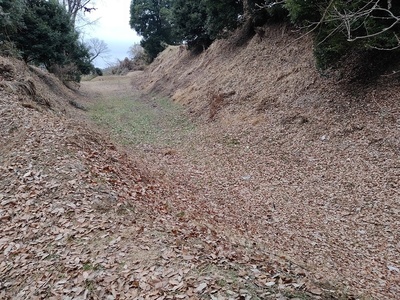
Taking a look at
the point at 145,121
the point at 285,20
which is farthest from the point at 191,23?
the point at 145,121

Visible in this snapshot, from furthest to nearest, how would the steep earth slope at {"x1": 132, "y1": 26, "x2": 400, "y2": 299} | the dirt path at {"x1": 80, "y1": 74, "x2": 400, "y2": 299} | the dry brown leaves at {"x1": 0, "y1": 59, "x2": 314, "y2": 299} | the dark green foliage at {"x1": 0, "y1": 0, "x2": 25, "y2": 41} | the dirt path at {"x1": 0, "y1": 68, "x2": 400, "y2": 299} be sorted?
1. the dark green foliage at {"x1": 0, "y1": 0, "x2": 25, "y2": 41}
2. the steep earth slope at {"x1": 132, "y1": 26, "x2": 400, "y2": 299}
3. the dirt path at {"x1": 80, "y1": 74, "x2": 400, "y2": 299}
4. the dirt path at {"x1": 0, "y1": 68, "x2": 400, "y2": 299}
5. the dry brown leaves at {"x1": 0, "y1": 59, "x2": 314, "y2": 299}

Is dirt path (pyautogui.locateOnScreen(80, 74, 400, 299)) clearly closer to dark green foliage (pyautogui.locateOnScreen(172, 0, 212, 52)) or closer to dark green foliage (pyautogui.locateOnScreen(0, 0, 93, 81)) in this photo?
dark green foliage (pyautogui.locateOnScreen(0, 0, 93, 81))

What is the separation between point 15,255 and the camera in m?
4.04

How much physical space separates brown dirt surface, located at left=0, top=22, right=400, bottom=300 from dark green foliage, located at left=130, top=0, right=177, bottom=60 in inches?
929

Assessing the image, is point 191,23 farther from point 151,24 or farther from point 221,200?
point 221,200

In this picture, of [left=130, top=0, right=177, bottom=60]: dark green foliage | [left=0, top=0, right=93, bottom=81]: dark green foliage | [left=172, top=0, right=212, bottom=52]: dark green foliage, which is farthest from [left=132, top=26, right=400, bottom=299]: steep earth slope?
[left=130, top=0, right=177, bottom=60]: dark green foliage

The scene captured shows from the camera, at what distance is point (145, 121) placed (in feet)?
46.3

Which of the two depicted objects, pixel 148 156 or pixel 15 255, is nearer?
pixel 15 255

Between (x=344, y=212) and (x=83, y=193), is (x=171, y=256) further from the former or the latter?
(x=344, y=212)

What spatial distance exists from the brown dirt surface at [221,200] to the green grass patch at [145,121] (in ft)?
1.09

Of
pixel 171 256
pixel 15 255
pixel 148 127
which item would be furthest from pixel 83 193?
pixel 148 127

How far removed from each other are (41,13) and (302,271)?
18238 millimetres

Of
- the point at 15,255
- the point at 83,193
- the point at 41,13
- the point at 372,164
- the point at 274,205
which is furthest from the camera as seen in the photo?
the point at 41,13

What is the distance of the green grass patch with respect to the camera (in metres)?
11.3
